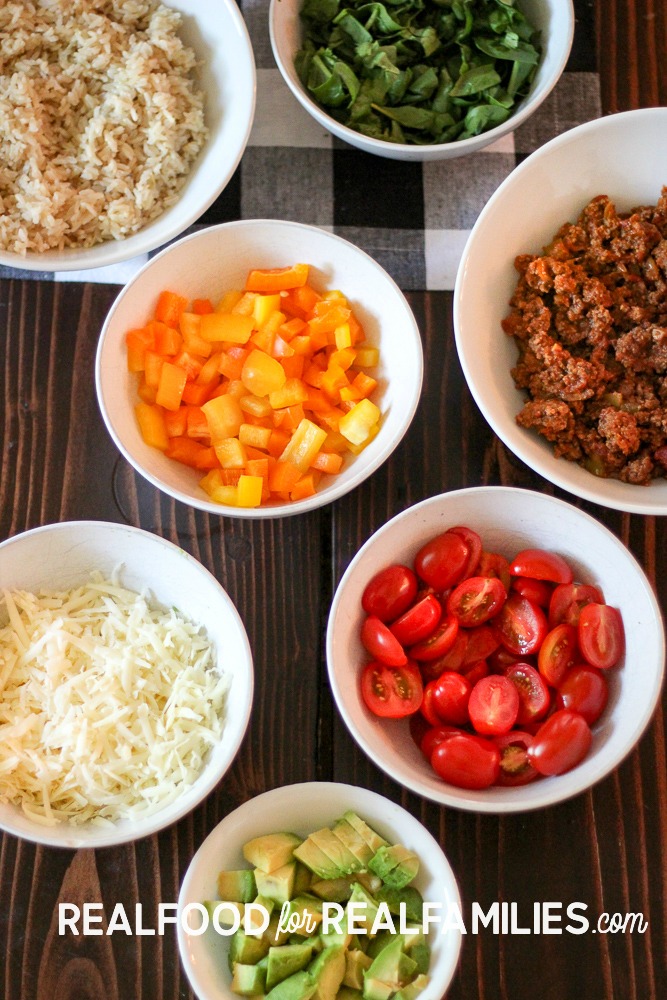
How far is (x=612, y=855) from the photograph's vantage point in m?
1.82

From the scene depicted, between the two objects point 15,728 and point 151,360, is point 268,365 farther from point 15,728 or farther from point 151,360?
point 15,728

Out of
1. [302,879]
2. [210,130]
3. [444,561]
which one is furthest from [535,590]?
[210,130]

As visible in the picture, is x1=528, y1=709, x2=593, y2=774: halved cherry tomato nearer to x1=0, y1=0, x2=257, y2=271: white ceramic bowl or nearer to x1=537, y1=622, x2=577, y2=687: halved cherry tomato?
x1=537, y1=622, x2=577, y2=687: halved cherry tomato

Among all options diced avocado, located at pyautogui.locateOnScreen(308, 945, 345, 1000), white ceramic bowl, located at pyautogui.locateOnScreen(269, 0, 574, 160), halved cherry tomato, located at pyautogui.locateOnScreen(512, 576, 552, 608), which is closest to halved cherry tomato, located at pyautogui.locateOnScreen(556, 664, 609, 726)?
halved cherry tomato, located at pyautogui.locateOnScreen(512, 576, 552, 608)

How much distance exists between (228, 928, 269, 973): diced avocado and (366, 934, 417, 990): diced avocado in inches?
7.7

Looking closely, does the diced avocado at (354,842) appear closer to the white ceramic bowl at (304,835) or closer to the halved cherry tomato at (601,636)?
the white ceramic bowl at (304,835)

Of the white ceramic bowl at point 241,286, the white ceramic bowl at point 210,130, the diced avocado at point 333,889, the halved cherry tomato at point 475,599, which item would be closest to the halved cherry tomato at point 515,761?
the halved cherry tomato at point 475,599

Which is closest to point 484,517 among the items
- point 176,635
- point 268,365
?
point 268,365

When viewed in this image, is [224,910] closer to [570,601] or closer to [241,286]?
[570,601]

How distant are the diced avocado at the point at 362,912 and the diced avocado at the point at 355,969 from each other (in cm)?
4

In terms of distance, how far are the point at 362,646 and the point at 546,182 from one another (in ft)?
3.52

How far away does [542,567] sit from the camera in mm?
1806

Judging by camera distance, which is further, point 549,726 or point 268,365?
point 268,365

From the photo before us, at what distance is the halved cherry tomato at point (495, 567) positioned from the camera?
1847 mm
